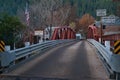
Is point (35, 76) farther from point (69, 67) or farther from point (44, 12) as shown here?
point (44, 12)

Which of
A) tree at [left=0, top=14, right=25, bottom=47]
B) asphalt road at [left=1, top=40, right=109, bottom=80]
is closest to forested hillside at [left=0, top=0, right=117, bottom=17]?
tree at [left=0, top=14, right=25, bottom=47]

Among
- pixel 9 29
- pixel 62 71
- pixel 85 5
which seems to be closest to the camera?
pixel 62 71

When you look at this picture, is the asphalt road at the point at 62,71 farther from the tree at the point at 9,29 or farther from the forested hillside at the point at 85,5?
the forested hillside at the point at 85,5

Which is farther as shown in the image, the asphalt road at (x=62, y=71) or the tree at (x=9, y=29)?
the tree at (x=9, y=29)

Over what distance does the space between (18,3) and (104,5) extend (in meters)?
48.8

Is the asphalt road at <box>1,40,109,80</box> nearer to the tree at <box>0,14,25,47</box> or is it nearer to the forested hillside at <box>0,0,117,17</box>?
the tree at <box>0,14,25,47</box>

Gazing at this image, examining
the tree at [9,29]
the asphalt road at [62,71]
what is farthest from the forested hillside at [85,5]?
the asphalt road at [62,71]

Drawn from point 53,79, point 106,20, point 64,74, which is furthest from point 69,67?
point 106,20

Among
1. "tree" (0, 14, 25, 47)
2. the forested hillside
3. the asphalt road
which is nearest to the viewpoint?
the asphalt road

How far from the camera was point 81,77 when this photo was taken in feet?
45.6

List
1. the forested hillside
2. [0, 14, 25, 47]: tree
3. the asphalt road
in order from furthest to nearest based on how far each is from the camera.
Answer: the forested hillside, [0, 14, 25, 47]: tree, the asphalt road

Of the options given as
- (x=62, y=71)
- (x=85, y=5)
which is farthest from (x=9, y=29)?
(x=85, y=5)

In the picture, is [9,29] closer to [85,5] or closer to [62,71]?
[62,71]

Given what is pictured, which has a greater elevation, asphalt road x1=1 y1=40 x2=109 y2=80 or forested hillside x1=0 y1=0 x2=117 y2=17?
forested hillside x1=0 y1=0 x2=117 y2=17
